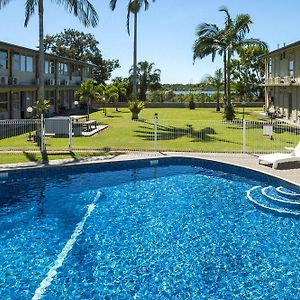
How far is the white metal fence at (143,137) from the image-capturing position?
17953 mm

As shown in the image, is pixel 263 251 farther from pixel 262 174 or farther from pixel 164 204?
pixel 262 174

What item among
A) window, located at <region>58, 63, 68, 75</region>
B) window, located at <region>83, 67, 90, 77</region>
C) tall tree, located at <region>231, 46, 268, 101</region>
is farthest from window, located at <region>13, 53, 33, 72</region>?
tall tree, located at <region>231, 46, 268, 101</region>

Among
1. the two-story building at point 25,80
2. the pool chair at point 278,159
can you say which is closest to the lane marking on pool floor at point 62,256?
the pool chair at point 278,159

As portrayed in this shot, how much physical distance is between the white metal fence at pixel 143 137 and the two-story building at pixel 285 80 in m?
7.42

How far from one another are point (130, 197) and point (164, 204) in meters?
1.22

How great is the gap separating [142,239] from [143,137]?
13393 mm

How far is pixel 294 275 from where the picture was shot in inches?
277

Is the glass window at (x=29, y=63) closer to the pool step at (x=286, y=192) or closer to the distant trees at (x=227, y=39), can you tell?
the distant trees at (x=227, y=39)

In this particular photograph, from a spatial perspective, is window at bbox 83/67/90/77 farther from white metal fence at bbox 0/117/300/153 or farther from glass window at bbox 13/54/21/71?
white metal fence at bbox 0/117/300/153

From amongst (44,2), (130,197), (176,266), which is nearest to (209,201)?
(130,197)

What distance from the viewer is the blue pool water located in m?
Result: 6.64

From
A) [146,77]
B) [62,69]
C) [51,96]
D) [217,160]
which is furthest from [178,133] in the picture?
[146,77]

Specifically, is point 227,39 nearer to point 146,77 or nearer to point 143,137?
point 143,137

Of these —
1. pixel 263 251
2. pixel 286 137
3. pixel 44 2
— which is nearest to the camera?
pixel 263 251
